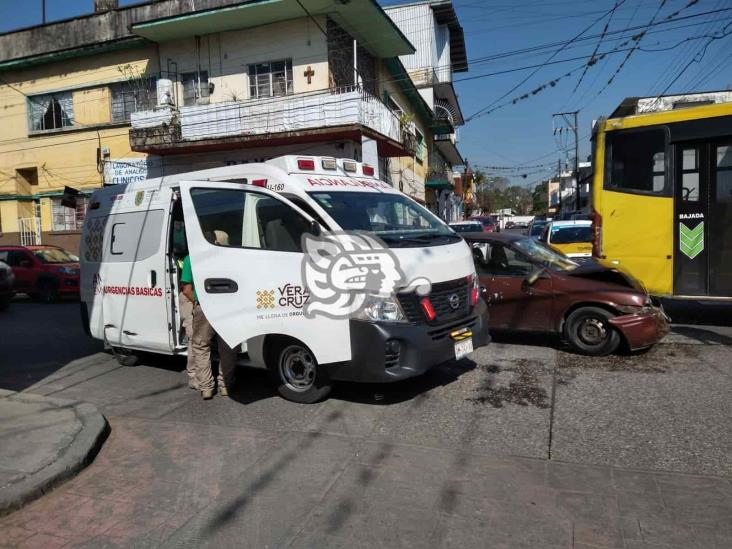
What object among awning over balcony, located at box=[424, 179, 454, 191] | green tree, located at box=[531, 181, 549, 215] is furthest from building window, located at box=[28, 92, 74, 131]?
green tree, located at box=[531, 181, 549, 215]

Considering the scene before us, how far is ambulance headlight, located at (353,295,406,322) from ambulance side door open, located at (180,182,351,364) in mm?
227

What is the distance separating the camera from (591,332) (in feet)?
23.5

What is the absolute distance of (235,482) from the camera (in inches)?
159

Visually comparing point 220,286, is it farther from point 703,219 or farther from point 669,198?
point 703,219

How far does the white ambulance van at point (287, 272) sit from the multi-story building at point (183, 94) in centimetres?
1089

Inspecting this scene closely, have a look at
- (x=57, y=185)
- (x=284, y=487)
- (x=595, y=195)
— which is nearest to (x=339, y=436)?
(x=284, y=487)

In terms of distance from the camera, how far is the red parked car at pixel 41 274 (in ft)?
47.6

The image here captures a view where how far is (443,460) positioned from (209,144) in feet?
53.1

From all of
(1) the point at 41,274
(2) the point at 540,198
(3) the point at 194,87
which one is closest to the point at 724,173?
(1) the point at 41,274

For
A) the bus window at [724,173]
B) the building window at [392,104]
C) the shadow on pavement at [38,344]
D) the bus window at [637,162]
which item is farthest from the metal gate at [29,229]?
the bus window at [724,173]

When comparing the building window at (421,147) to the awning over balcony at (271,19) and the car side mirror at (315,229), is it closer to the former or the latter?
the awning over balcony at (271,19)

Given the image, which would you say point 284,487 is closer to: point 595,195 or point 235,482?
point 235,482

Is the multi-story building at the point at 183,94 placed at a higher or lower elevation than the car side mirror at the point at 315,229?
higher

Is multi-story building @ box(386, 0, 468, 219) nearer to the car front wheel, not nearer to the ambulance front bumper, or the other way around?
the car front wheel
